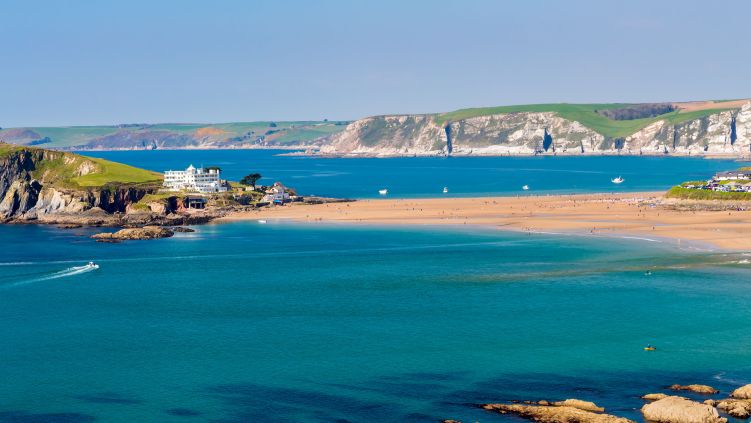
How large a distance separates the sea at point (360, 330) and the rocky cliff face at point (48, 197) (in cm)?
4367

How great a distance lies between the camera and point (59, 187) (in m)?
159

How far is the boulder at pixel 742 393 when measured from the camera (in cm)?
5169

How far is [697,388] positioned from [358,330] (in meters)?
26.3

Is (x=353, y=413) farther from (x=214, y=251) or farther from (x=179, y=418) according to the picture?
(x=214, y=251)

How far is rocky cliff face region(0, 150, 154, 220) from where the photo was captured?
155 m

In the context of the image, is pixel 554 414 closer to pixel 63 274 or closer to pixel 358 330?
pixel 358 330

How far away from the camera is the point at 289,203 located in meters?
176

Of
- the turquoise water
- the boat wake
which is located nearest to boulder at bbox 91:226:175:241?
the turquoise water

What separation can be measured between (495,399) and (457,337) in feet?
47.7

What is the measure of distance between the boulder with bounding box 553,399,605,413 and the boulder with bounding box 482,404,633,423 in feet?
1.85

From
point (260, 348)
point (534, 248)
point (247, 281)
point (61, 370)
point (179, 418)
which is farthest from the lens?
point (534, 248)

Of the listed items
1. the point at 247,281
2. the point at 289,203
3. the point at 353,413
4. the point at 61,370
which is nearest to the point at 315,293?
the point at 247,281

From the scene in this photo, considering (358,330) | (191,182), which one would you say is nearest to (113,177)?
(191,182)

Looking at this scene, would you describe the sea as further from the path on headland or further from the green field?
the green field
